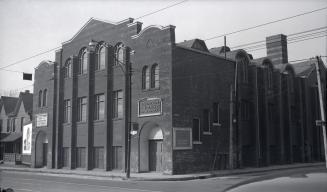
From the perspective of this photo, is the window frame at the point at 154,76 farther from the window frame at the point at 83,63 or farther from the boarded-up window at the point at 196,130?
the window frame at the point at 83,63

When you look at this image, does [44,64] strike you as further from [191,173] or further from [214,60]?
[191,173]

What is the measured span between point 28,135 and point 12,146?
27.1 ft

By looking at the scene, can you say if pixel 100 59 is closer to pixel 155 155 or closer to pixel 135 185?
pixel 155 155

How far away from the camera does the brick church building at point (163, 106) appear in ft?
93.6

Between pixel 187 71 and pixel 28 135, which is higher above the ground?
pixel 187 71

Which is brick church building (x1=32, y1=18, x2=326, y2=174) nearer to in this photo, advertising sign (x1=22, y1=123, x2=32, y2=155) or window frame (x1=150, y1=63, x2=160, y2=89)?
window frame (x1=150, y1=63, x2=160, y2=89)

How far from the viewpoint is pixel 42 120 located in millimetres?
40281

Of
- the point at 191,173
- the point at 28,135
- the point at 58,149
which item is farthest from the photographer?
the point at 28,135

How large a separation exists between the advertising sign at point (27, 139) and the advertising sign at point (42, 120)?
2922 millimetres

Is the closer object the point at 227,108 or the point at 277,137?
the point at 227,108

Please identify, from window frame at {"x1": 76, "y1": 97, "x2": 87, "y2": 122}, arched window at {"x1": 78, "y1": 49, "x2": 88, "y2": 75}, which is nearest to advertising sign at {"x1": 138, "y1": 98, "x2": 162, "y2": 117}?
window frame at {"x1": 76, "y1": 97, "x2": 87, "y2": 122}

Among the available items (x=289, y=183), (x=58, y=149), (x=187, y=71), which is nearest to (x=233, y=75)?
(x=187, y=71)

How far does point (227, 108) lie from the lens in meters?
33.1

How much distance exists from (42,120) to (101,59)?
10.7m
